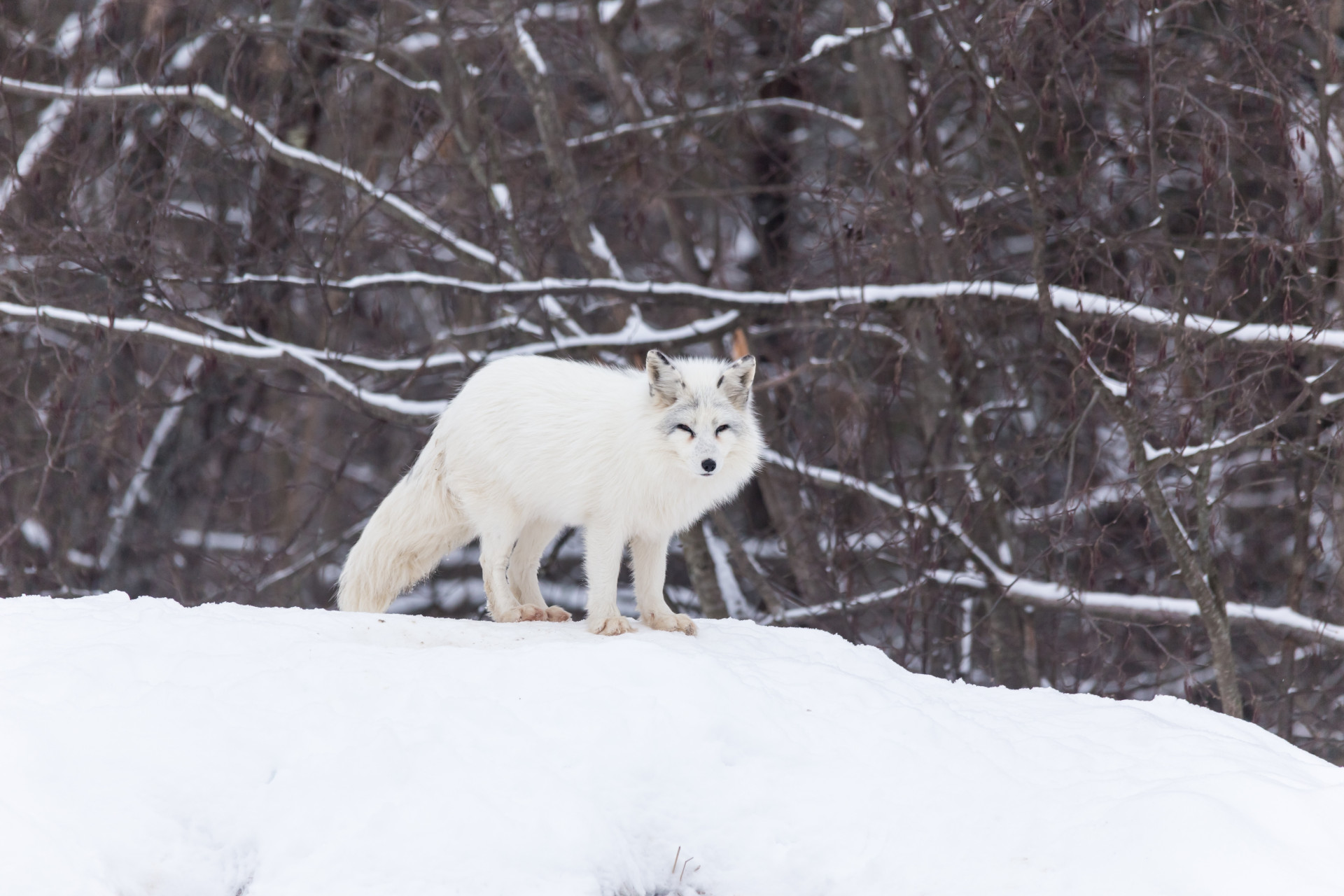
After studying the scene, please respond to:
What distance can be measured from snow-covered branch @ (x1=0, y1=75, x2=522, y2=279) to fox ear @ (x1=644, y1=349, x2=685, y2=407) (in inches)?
172

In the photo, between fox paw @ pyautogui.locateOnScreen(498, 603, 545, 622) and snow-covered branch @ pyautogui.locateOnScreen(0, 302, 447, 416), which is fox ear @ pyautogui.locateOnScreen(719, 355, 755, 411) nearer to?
fox paw @ pyautogui.locateOnScreen(498, 603, 545, 622)

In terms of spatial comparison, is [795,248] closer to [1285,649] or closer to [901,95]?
[901,95]

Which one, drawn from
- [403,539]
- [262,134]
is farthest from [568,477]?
[262,134]

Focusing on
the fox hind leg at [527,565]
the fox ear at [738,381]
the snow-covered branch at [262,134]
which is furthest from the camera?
the snow-covered branch at [262,134]

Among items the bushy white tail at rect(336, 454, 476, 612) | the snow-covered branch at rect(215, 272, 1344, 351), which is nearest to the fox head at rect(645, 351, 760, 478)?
the bushy white tail at rect(336, 454, 476, 612)


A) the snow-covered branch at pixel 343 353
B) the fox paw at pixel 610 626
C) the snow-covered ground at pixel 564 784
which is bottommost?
the snow-covered ground at pixel 564 784

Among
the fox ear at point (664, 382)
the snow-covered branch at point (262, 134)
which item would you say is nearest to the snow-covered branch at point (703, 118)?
the snow-covered branch at point (262, 134)

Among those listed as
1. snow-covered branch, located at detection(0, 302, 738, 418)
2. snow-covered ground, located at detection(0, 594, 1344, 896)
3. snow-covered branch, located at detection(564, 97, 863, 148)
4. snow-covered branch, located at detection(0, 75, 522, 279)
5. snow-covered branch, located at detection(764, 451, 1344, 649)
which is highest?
snow-covered branch, located at detection(564, 97, 863, 148)

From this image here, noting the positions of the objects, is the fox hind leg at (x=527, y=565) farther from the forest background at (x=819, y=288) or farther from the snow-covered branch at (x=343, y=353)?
the forest background at (x=819, y=288)

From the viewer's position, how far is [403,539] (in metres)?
5.87

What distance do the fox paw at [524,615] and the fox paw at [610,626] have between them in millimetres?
505

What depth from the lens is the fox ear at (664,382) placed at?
5141 mm

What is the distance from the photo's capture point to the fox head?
5020 mm

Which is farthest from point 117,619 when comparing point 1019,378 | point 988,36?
point 1019,378
